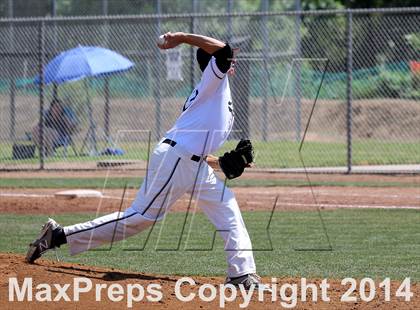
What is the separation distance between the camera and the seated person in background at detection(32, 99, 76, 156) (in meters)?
20.2

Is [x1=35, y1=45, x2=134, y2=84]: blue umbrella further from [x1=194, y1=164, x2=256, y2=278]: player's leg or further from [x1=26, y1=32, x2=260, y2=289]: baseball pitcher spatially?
[x1=194, y1=164, x2=256, y2=278]: player's leg

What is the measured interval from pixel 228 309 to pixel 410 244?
4.33 meters

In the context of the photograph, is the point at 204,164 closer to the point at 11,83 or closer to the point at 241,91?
the point at 241,91

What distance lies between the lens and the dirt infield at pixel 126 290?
677 centimetres

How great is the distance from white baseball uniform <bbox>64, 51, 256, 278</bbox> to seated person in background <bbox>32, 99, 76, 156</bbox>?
41.3 feet

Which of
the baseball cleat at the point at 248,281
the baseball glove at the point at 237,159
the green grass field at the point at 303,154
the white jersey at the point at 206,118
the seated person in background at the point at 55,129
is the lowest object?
the green grass field at the point at 303,154

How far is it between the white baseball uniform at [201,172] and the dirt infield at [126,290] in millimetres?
452

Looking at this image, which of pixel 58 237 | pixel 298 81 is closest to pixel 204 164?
pixel 58 237

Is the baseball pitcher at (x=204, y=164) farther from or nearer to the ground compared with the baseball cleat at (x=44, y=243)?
farther from the ground

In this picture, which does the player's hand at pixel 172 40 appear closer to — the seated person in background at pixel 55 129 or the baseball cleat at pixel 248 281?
the baseball cleat at pixel 248 281

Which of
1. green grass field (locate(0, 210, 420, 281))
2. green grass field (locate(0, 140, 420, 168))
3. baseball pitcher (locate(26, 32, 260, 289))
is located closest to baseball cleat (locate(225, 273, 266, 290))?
baseball pitcher (locate(26, 32, 260, 289))

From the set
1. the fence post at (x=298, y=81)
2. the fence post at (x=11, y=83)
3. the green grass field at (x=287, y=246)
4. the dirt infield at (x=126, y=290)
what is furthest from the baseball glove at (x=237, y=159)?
the fence post at (x=298, y=81)

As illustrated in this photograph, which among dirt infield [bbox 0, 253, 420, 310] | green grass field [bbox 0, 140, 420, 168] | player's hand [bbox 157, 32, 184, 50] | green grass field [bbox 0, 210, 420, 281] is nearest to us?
dirt infield [bbox 0, 253, 420, 310]

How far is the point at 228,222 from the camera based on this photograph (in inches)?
307
